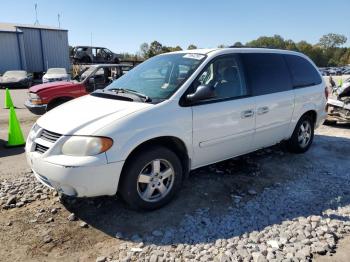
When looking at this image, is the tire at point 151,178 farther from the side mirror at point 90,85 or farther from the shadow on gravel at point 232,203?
the side mirror at point 90,85

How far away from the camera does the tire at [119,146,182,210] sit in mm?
3557

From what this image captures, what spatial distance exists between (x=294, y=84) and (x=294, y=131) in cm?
81

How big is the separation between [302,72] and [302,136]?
112 cm

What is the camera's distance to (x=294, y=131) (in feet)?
18.8

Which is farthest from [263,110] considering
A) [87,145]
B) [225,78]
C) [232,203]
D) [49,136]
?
[49,136]

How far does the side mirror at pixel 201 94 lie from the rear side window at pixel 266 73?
1.01 meters

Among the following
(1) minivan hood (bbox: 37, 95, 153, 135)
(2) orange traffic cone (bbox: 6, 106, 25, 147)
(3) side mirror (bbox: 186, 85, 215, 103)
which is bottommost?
(2) orange traffic cone (bbox: 6, 106, 25, 147)

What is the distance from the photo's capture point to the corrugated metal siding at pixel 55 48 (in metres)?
33.8

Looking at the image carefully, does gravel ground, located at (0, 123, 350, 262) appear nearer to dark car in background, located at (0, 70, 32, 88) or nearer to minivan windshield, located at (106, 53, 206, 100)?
minivan windshield, located at (106, 53, 206, 100)

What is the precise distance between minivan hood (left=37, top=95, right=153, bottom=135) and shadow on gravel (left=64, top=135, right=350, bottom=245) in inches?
40.7

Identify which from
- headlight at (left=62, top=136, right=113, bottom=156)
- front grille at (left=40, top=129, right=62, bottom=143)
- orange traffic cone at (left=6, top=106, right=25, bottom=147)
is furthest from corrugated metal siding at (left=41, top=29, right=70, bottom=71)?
headlight at (left=62, top=136, right=113, bottom=156)

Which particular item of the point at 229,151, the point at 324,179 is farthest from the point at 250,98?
the point at 324,179

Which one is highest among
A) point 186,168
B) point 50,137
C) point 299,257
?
point 50,137

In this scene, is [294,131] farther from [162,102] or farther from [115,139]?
[115,139]
